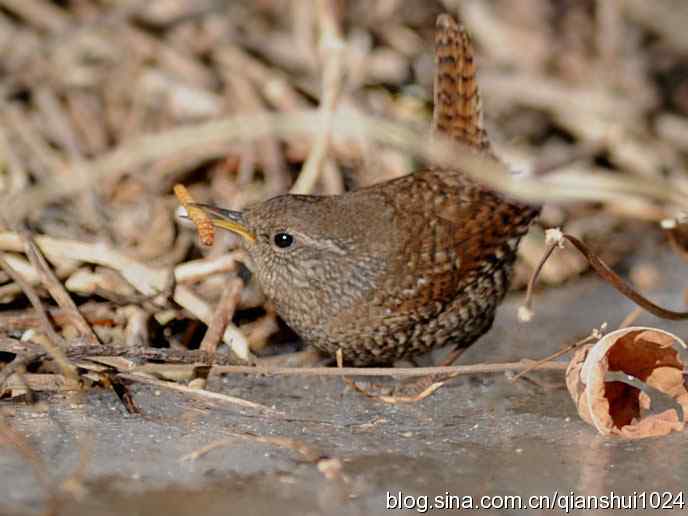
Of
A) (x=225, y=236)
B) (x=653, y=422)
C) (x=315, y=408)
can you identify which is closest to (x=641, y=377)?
(x=653, y=422)

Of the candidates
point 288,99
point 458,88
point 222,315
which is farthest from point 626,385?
point 288,99

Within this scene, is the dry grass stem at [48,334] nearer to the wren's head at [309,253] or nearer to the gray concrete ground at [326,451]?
the gray concrete ground at [326,451]

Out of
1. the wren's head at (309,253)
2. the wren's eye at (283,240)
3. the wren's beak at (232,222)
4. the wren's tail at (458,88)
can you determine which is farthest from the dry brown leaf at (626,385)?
the wren's tail at (458,88)

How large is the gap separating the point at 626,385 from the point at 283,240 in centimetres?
116

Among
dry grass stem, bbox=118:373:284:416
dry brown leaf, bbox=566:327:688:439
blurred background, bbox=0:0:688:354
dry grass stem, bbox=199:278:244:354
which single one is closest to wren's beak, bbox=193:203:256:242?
dry grass stem, bbox=199:278:244:354

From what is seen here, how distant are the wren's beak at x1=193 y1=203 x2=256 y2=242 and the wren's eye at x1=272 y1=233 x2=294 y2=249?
8 centimetres

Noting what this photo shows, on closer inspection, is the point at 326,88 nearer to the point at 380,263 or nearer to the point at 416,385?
the point at 380,263

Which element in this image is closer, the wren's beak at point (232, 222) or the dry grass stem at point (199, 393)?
the dry grass stem at point (199, 393)

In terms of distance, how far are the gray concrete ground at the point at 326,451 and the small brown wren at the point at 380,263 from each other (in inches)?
7.7

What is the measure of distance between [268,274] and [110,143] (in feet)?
5.15

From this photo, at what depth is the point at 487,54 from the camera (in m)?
5.49

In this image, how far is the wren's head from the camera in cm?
346

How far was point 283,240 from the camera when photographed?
3.48 m

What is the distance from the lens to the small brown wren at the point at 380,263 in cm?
344
